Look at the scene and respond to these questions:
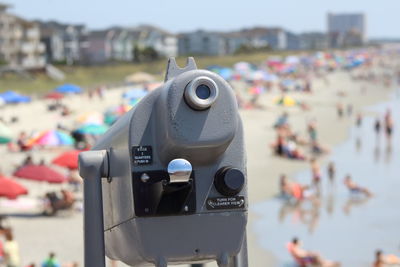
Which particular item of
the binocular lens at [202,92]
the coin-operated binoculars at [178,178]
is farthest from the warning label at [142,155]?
the binocular lens at [202,92]

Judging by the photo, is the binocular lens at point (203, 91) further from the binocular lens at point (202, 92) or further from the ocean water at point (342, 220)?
the ocean water at point (342, 220)

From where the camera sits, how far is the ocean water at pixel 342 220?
47.5 feet

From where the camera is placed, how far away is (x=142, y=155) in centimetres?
231

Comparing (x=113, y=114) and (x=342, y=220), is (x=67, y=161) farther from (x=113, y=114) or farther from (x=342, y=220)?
(x=113, y=114)

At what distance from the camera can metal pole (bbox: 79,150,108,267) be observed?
8.13ft

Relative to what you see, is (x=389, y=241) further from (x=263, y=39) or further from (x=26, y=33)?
(x=263, y=39)

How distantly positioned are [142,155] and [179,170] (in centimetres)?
15

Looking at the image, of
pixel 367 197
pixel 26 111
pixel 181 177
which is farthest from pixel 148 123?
pixel 26 111

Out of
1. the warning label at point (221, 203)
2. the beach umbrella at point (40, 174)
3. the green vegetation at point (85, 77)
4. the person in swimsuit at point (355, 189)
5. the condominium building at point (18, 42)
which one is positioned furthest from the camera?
the condominium building at point (18, 42)

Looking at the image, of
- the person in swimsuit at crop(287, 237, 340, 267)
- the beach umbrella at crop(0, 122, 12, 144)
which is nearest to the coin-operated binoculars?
the person in swimsuit at crop(287, 237, 340, 267)

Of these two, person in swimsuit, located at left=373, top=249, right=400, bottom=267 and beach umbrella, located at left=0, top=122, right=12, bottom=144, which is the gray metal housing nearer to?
person in swimsuit, located at left=373, top=249, right=400, bottom=267

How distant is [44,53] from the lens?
82.6 metres

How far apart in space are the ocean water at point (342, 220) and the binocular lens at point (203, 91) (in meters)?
11.6

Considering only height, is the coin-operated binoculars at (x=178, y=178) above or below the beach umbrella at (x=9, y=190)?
above
